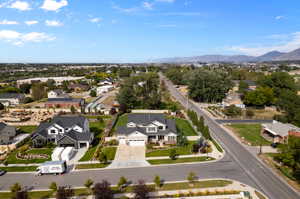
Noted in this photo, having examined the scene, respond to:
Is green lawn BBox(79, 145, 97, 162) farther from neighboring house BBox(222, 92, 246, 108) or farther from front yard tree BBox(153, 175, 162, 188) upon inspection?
neighboring house BBox(222, 92, 246, 108)

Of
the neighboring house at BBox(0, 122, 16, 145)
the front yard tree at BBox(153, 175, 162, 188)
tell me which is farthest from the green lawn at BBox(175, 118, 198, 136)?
the neighboring house at BBox(0, 122, 16, 145)

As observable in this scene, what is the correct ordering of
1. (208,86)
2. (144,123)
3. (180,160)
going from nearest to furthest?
(180,160), (144,123), (208,86)

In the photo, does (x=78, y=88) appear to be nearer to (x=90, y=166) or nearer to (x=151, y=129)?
(x=151, y=129)

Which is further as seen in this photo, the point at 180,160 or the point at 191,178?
the point at 180,160

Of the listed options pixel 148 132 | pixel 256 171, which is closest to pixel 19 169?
pixel 148 132

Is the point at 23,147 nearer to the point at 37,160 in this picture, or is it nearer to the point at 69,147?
the point at 37,160

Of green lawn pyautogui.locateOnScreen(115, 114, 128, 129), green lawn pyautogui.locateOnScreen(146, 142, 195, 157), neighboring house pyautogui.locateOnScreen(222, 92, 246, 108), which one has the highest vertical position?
neighboring house pyautogui.locateOnScreen(222, 92, 246, 108)

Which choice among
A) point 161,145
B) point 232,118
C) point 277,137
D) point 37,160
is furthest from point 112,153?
point 232,118
